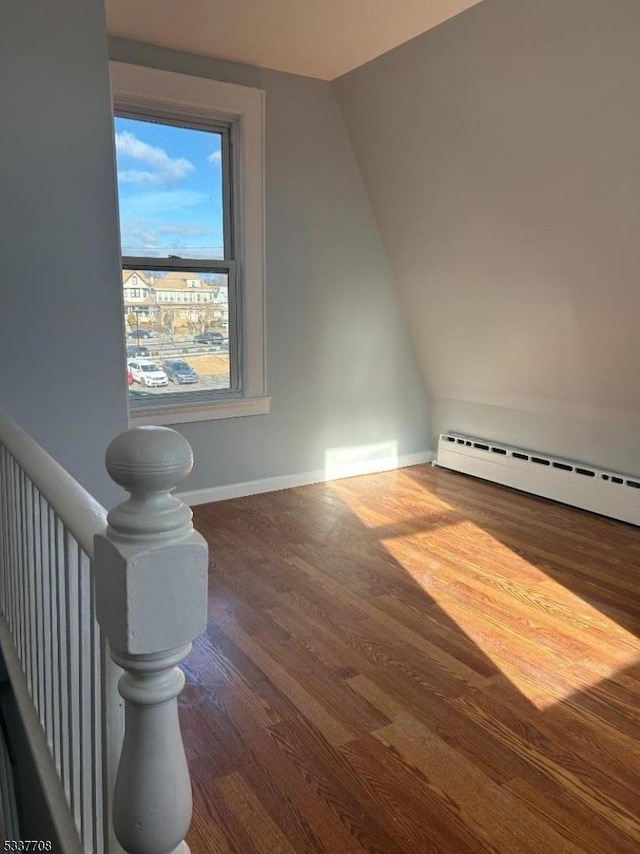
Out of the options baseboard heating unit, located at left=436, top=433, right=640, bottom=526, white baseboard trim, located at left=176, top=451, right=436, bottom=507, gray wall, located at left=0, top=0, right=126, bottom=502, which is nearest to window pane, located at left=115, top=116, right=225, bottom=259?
gray wall, located at left=0, top=0, right=126, bottom=502

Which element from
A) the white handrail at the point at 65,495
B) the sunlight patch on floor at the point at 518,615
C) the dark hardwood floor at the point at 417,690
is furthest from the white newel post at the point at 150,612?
the sunlight patch on floor at the point at 518,615

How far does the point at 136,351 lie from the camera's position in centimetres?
372

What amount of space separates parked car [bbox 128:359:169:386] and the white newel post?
10.2ft

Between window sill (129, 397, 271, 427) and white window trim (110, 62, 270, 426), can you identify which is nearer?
white window trim (110, 62, 270, 426)

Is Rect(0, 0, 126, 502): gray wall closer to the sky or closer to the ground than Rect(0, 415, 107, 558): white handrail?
closer to the sky

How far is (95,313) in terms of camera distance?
2.51m

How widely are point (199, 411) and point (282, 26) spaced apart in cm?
201

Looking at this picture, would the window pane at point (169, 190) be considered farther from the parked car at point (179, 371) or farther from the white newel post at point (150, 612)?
the white newel post at point (150, 612)

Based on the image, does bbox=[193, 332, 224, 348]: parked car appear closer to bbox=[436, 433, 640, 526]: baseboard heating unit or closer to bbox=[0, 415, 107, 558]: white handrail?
bbox=[436, 433, 640, 526]: baseboard heating unit

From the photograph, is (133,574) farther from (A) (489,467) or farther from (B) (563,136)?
(A) (489,467)

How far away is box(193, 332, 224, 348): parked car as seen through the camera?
3.91m

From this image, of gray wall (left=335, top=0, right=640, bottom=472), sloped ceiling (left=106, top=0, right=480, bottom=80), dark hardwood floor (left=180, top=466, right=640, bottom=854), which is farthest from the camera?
sloped ceiling (left=106, top=0, right=480, bottom=80)

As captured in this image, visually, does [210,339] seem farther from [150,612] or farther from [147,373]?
[150,612]

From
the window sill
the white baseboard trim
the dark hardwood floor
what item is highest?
the window sill
